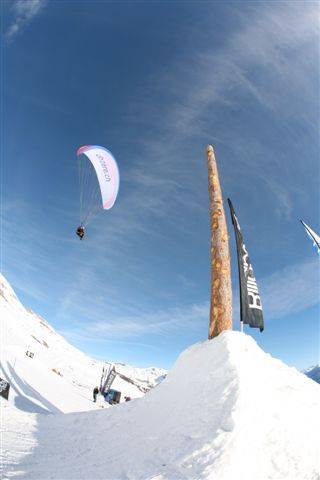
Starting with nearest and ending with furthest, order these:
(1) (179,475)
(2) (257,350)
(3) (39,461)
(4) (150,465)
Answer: (1) (179,475) < (4) (150,465) < (3) (39,461) < (2) (257,350)

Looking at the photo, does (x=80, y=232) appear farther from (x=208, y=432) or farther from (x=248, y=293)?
(x=208, y=432)

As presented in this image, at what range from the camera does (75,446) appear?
801 centimetres

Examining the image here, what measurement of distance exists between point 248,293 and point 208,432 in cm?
547

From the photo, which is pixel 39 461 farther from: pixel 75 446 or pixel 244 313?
pixel 244 313

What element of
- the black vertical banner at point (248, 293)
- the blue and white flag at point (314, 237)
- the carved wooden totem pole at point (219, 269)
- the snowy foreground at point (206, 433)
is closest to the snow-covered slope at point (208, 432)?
the snowy foreground at point (206, 433)

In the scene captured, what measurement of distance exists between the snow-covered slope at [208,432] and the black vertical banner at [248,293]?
161 centimetres

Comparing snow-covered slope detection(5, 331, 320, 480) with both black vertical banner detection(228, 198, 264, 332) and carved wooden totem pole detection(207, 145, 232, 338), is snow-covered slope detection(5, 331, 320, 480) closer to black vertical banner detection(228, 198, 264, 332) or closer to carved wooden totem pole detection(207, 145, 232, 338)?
carved wooden totem pole detection(207, 145, 232, 338)

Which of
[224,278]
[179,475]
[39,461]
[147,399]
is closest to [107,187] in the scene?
[224,278]

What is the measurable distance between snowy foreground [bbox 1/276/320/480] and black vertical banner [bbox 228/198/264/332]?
166cm

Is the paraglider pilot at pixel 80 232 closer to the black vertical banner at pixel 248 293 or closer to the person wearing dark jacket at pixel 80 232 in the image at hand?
the person wearing dark jacket at pixel 80 232

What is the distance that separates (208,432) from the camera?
520cm

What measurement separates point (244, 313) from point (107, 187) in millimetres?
11527

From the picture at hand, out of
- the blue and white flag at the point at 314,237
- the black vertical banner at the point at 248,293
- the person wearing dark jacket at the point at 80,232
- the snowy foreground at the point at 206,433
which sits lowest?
the snowy foreground at the point at 206,433

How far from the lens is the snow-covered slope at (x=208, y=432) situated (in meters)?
4.46
